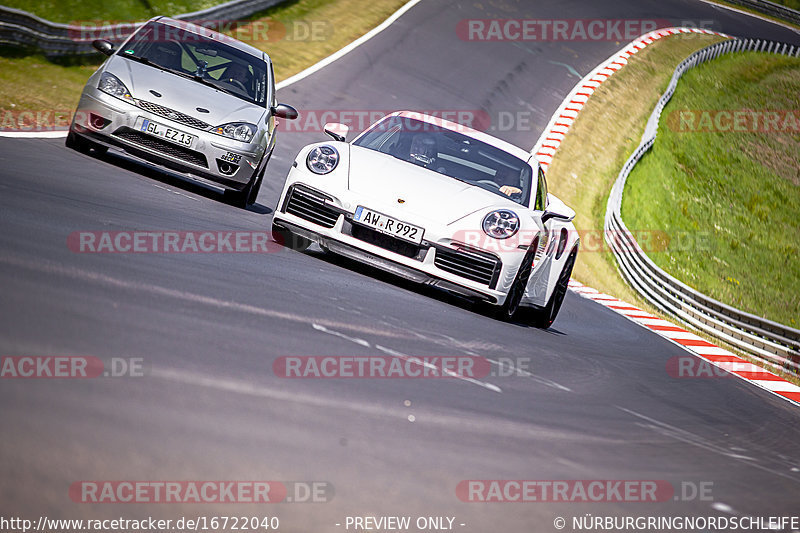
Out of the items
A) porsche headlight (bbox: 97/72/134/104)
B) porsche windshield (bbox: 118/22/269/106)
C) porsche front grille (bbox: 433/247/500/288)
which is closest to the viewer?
porsche front grille (bbox: 433/247/500/288)

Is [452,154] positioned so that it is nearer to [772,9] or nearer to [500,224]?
[500,224]

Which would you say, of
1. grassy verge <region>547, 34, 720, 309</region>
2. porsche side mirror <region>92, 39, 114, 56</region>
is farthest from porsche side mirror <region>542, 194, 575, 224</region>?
grassy verge <region>547, 34, 720, 309</region>

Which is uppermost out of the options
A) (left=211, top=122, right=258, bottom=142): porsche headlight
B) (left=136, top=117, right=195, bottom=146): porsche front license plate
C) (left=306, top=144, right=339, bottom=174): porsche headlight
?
(left=306, top=144, right=339, bottom=174): porsche headlight

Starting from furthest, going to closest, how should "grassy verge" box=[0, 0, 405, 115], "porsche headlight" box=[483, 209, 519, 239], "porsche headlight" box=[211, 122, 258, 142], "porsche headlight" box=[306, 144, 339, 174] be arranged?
"grassy verge" box=[0, 0, 405, 115] → "porsche headlight" box=[211, 122, 258, 142] → "porsche headlight" box=[306, 144, 339, 174] → "porsche headlight" box=[483, 209, 519, 239]

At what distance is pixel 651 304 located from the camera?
680 inches

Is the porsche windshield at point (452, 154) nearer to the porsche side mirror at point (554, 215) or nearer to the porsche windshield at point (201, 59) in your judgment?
the porsche side mirror at point (554, 215)

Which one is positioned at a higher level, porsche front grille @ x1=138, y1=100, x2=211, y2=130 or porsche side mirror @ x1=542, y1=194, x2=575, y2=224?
porsche side mirror @ x1=542, y1=194, x2=575, y2=224

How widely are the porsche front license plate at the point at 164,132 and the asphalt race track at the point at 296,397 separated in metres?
0.52

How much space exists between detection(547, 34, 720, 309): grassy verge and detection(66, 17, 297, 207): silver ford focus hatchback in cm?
747

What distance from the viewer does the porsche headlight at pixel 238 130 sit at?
385 inches

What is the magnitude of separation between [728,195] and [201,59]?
68.2ft

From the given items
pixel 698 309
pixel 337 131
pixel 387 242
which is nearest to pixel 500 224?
pixel 387 242

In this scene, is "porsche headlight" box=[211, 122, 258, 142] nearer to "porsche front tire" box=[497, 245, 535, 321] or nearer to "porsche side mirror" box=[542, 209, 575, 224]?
"porsche side mirror" box=[542, 209, 575, 224]

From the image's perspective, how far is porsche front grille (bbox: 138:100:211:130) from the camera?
9.55m
